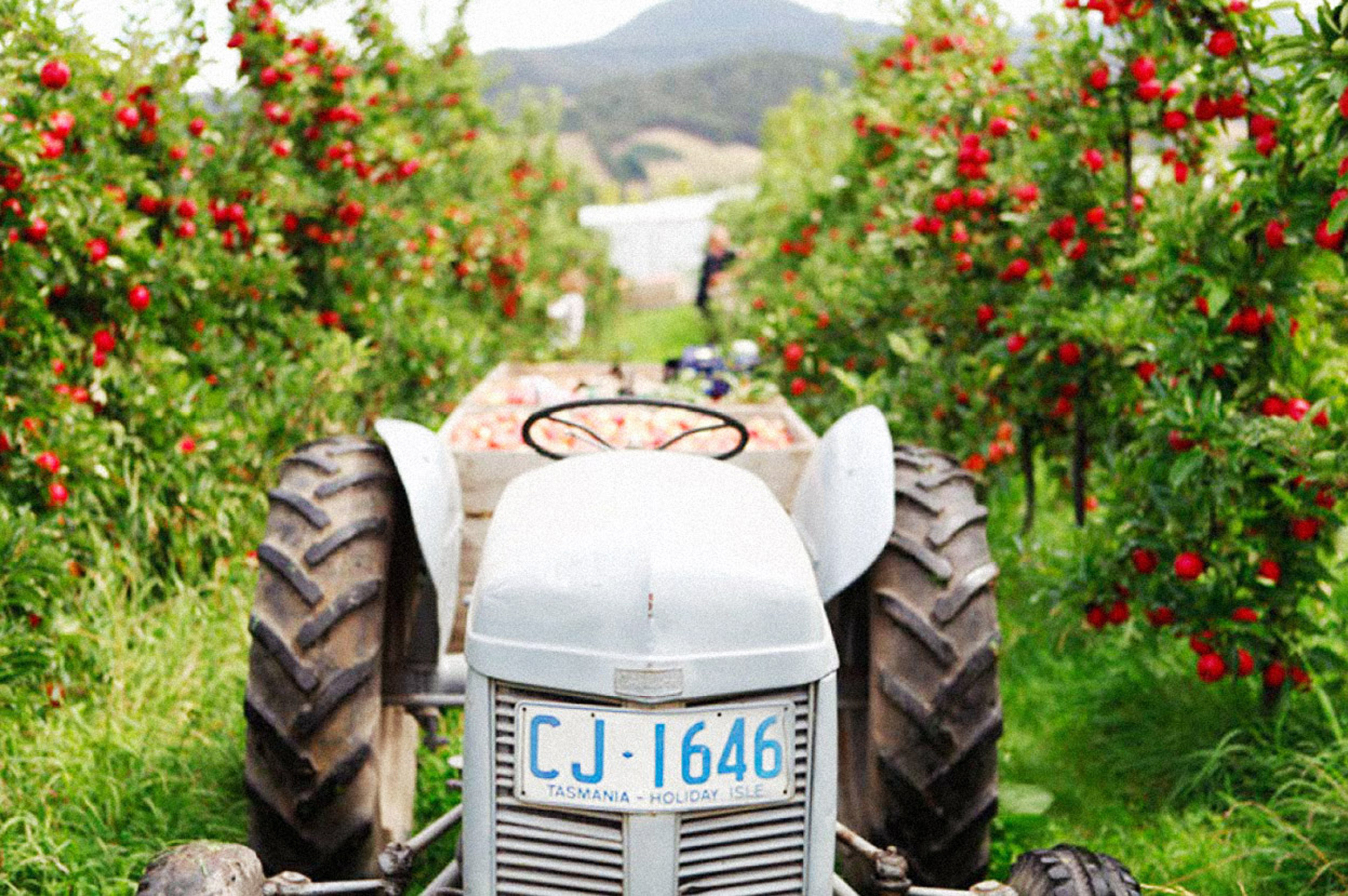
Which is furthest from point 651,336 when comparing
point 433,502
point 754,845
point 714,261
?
point 754,845

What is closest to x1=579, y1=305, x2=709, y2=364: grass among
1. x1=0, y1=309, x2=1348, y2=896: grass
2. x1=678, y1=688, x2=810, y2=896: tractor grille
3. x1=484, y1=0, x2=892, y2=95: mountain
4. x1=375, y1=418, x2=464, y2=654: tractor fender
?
x1=0, y1=309, x2=1348, y2=896: grass

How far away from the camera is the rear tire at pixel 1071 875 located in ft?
7.82

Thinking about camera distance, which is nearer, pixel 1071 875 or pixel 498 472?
pixel 1071 875

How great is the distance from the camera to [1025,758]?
14.0 feet

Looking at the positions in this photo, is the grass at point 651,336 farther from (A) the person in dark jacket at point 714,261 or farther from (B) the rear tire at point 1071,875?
(B) the rear tire at point 1071,875

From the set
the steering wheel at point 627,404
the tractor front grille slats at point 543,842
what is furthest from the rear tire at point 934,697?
the tractor front grille slats at point 543,842

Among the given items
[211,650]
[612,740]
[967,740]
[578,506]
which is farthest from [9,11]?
[967,740]

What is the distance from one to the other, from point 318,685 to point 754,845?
1036 mm

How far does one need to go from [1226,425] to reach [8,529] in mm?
3550

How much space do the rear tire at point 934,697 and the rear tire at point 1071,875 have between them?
0.30 m

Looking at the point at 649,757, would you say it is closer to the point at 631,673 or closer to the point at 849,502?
the point at 631,673

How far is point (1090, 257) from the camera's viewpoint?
5.11 metres

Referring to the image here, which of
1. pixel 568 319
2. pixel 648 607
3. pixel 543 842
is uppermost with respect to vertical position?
pixel 648 607

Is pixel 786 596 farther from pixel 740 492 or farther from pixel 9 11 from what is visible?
pixel 9 11
